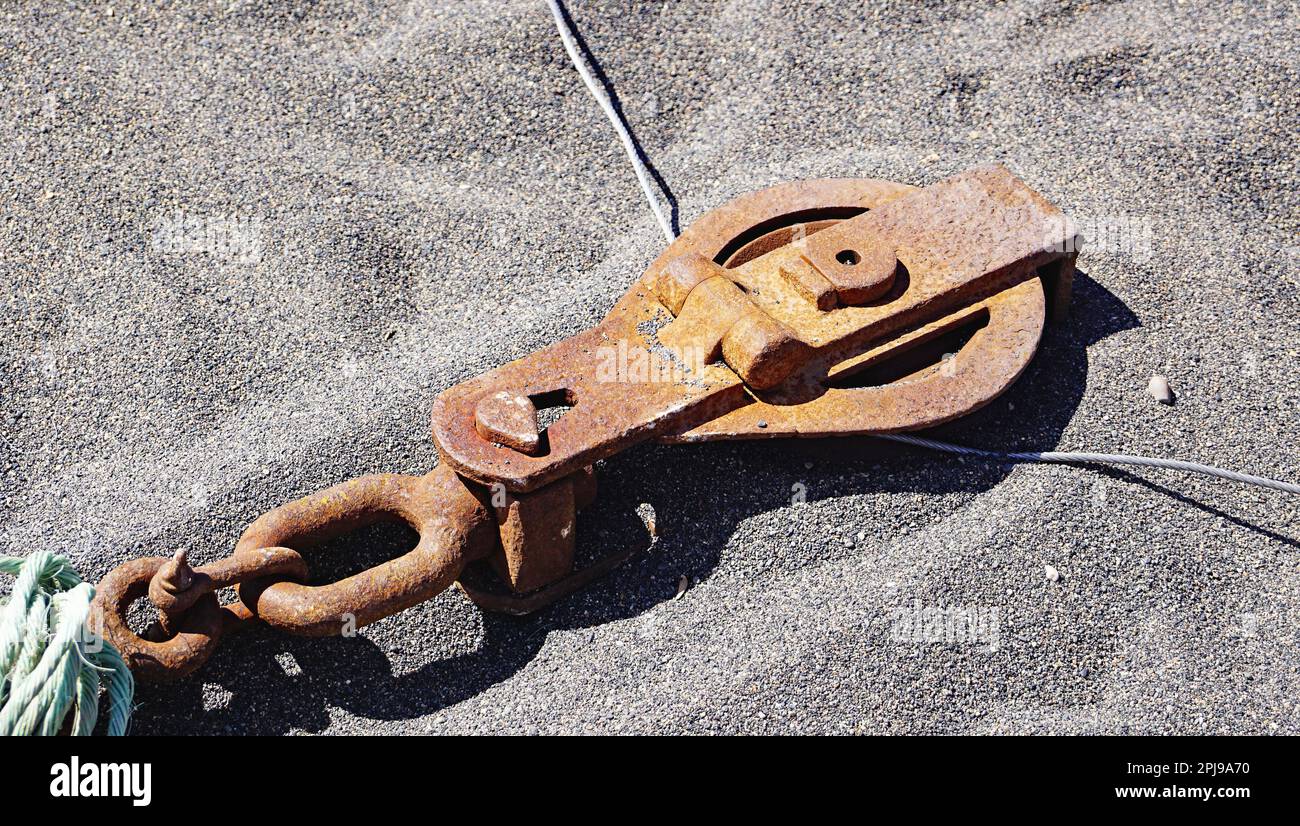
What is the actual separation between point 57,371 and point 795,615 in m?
1.46

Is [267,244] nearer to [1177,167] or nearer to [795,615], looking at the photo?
[795,615]

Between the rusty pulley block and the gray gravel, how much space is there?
11cm

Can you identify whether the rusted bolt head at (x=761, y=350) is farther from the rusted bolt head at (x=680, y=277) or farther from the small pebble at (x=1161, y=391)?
the small pebble at (x=1161, y=391)

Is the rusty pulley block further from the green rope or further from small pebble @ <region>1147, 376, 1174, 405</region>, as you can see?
small pebble @ <region>1147, 376, 1174, 405</region>

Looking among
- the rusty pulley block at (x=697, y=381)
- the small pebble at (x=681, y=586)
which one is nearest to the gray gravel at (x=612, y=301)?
the small pebble at (x=681, y=586)

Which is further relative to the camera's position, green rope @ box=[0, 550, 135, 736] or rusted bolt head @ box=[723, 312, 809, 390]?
rusted bolt head @ box=[723, 312, 809, 390]

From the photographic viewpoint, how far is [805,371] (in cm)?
233

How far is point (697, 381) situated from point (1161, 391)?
2.93 feet

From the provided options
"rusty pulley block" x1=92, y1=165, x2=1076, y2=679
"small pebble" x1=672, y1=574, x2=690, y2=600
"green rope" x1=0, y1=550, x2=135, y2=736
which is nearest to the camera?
"green rope" x1=0, y1=550, x2=135, y2=736

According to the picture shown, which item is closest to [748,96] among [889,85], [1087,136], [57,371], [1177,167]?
[889,85]

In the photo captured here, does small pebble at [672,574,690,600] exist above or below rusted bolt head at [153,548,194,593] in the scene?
below

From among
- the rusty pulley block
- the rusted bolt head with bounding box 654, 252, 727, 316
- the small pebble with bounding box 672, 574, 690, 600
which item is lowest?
the small pebble with bounding box 672, 574, 690, 600

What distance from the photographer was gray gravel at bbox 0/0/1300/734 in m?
2.12

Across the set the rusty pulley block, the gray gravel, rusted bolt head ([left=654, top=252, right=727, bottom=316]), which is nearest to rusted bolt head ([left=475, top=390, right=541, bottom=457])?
the rusty pulley block
